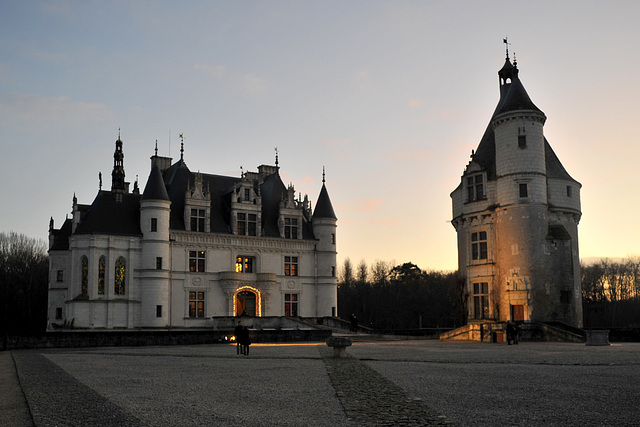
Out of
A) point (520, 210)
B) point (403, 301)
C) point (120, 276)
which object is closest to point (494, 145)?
point (520, 210)

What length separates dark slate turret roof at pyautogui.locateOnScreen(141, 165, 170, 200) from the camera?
45062 millimetres

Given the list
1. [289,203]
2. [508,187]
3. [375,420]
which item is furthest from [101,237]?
[375,420]

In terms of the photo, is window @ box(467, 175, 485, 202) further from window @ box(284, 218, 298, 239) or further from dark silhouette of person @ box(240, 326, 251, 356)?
dark silhouette of person @ box(240, 326, 251, 356)

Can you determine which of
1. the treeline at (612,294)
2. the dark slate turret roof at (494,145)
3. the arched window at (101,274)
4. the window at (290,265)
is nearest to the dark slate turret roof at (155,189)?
the arched window at (101,274)

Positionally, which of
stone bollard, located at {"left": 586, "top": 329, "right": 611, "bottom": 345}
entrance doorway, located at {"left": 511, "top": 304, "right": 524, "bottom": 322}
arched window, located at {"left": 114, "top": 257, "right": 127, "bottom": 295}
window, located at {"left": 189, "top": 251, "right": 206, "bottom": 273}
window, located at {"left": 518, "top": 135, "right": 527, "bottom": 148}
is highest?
window, located at {"left": 518, "top": 135, "right": 527, "bottom": 148}

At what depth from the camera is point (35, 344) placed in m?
29.0

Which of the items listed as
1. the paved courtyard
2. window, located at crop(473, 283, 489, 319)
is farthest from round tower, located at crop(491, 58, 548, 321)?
the paved courtyard

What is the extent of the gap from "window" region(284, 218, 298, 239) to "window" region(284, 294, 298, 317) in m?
4.64

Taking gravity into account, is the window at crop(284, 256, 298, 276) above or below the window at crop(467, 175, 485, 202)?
below

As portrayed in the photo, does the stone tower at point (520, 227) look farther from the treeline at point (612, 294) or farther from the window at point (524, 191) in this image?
the treeline at point (612, 294)

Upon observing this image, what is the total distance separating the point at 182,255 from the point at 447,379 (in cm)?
3551

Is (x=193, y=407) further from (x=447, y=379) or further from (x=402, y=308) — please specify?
(x=402, y=308)

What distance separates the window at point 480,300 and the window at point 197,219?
67.2 ft

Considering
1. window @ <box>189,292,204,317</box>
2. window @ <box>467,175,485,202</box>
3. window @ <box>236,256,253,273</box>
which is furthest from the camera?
window @ <box>236,256,253,273</box>
